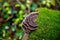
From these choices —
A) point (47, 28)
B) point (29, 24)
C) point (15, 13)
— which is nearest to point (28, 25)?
point (29, 24)

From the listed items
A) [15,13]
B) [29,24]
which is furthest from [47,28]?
[15,13]

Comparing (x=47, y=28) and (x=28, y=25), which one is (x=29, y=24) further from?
(x=47, y=28)

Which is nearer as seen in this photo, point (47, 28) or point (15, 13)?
point (47, 28)

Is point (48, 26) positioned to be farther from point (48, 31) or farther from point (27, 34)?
point (27, 34)

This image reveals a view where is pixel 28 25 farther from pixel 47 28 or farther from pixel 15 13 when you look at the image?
pixel 15 13

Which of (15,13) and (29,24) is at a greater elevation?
(29,24)

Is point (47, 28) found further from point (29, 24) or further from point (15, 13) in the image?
point (15, 13)

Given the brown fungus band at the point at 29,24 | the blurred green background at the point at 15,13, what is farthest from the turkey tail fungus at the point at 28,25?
the blurred green background at the point at 15,13

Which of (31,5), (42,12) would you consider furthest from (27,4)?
(42,12)

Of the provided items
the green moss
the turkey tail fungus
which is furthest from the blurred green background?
the turkey tail fungus

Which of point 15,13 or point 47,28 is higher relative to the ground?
point 47,28
